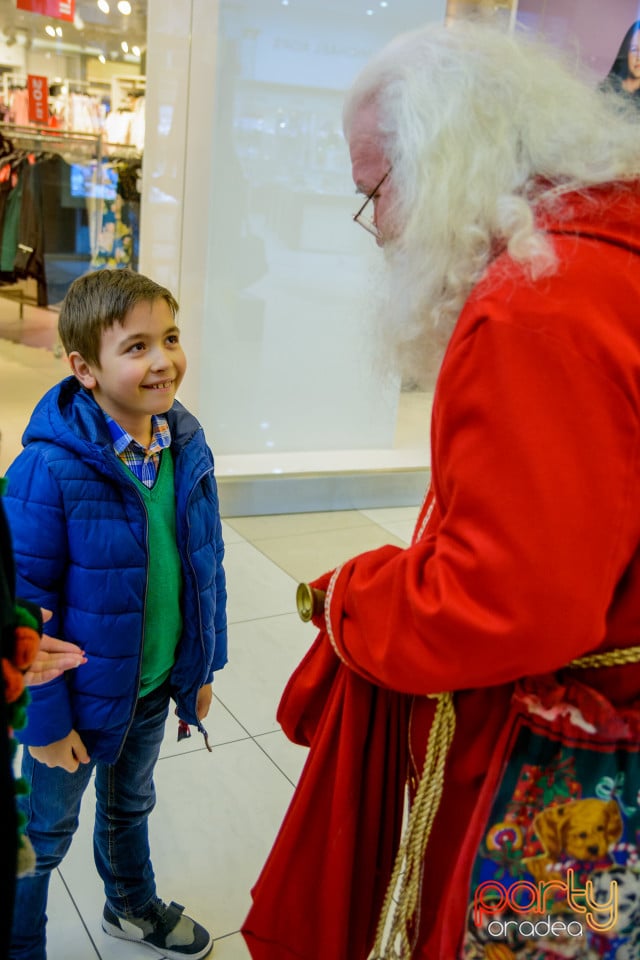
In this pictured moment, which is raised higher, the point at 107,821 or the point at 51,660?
the point at 51,660

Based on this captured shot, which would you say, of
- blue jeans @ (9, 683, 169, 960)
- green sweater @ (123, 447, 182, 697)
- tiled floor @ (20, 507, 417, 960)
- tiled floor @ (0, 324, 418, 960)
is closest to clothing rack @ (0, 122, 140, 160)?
tiled floor @ (0, 324, 418, 960)

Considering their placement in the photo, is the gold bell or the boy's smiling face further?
the boy's smiling face

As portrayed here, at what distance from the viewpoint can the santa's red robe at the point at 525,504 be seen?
765 mm

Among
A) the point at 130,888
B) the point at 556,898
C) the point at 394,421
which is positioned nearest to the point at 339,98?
the point at 394,421

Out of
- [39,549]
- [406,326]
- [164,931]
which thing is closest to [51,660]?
[39,549]

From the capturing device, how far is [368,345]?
3.80ft

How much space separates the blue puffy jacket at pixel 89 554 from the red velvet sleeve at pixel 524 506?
1.92 ft

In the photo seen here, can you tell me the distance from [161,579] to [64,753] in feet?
0.97

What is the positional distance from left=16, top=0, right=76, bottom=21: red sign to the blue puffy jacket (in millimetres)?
3893

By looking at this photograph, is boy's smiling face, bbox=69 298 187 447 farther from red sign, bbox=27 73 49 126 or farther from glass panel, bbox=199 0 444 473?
red sign, bbox=27 73 49 126

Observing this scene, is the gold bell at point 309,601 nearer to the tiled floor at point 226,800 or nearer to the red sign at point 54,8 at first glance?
the tiled floor at point 226,800

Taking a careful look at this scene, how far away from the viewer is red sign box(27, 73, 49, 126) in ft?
15.8

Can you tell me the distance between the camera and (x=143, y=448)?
134 centimetres

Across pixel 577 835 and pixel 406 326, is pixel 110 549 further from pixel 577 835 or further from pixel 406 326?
pixel 577 835
